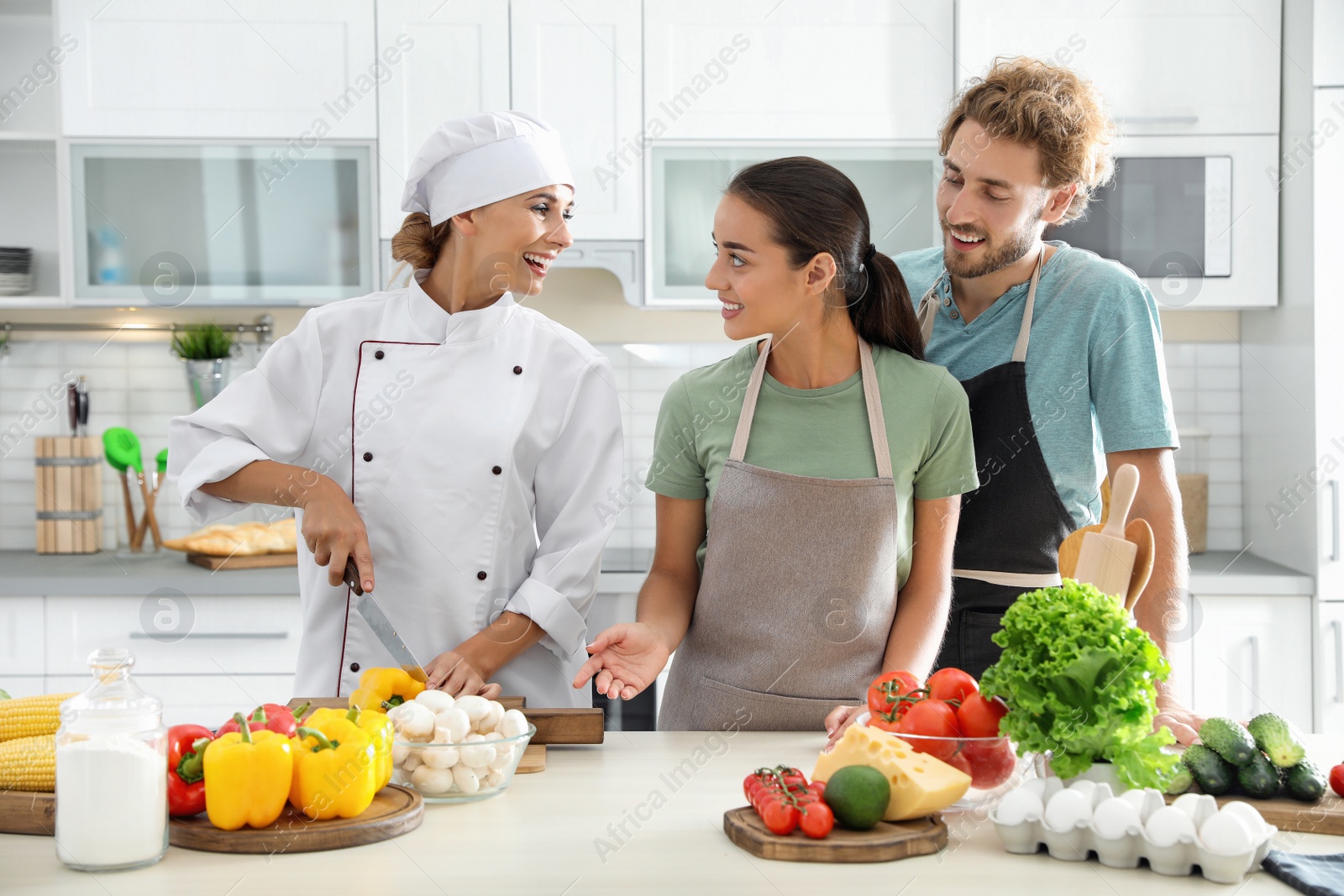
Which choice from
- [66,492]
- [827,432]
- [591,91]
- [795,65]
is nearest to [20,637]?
[66,492]

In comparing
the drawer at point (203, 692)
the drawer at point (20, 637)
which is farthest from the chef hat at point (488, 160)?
the drawer at point (20, 637)

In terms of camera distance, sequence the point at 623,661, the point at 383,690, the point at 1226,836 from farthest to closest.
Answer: the point at 623,661 → the point at 383,690 → the point at 1226,836

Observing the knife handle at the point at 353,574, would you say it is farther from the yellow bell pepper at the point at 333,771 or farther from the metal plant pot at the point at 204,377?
the metal plant pot at the point at 204,377

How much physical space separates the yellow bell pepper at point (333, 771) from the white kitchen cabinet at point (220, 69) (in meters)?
2.23

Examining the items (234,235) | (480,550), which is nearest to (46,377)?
(234,235)

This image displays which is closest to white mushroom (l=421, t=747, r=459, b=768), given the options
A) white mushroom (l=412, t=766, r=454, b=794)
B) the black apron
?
white mushroom (l=412, t=766, r=454, b=794)

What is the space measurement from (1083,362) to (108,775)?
131 cm

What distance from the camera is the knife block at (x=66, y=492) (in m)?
2.99

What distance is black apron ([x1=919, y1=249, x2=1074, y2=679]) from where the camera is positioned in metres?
1.55

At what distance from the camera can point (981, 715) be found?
103 centimetres

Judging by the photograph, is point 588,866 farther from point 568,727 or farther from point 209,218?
point 209,218

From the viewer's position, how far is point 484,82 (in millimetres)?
2857

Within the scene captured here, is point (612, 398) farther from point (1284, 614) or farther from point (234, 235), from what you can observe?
point (1284, 614)

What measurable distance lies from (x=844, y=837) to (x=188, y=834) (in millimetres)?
578
